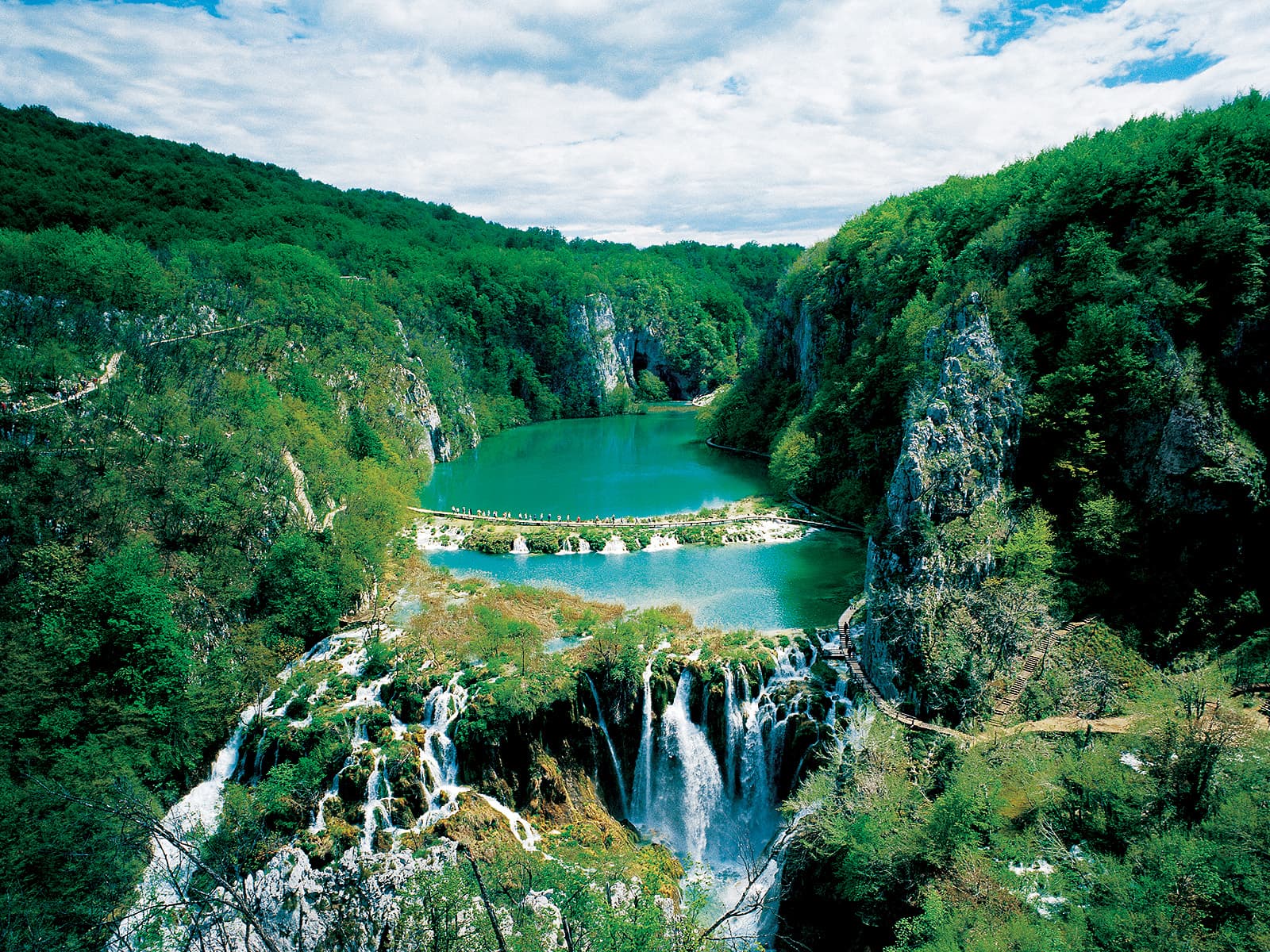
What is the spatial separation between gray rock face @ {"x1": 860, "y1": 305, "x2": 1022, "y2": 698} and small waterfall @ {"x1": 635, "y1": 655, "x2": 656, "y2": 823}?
8456mm

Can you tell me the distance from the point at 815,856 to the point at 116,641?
77.5 feet

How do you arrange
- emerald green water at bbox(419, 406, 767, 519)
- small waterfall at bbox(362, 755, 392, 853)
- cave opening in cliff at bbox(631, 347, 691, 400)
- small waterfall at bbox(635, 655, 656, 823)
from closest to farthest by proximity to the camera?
small waterfall at bbox(362, 755, 392, 853), small waterfall at bbox(635, 655, 656, 823), emerald green water at bbox(419, 406, 767, 519), cave opening in cliff at bbox(631, 347, 691, 400)

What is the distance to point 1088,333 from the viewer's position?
30.0 m

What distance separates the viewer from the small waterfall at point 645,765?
25516 millimetres

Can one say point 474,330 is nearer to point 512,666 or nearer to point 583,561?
point 583,561

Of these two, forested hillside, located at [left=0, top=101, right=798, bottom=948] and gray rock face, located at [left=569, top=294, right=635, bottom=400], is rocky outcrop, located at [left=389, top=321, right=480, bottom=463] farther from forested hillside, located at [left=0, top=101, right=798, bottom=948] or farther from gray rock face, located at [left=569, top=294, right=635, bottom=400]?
gray rock face, located at [left=569, top=294, right=635, bottom=400]

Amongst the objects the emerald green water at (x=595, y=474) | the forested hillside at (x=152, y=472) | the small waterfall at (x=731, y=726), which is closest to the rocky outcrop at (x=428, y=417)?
the forested hillside at (x=152, y=472)

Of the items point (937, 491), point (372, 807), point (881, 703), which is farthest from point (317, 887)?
point (937, 491)

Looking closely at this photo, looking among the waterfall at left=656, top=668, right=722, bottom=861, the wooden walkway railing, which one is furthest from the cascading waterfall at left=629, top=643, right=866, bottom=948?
the wooden walkway railing

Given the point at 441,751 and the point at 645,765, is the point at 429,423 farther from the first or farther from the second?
the point at 645,765

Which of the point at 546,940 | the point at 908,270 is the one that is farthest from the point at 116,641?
the point at 908,270

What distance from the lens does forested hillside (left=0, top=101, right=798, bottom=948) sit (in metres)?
Answer: 21.4

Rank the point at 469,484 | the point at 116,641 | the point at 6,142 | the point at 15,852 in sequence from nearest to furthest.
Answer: the point at 15,852 → the point at 116,641 → the point at 6,142 → the point at 469,484

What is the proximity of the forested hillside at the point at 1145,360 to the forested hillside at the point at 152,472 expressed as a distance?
2703 centimetres
